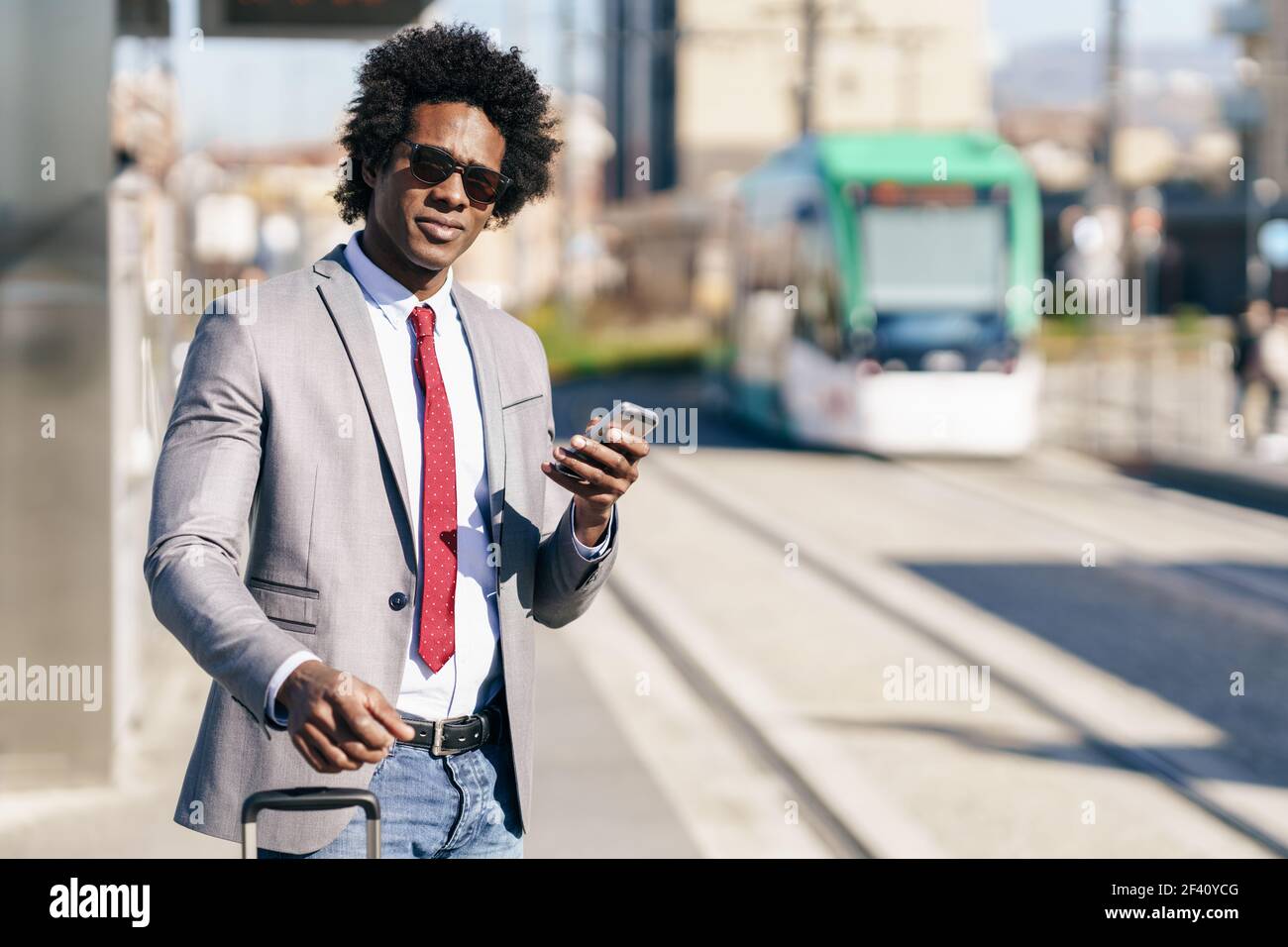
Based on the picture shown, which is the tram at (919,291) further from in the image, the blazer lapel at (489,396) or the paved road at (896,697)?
the blazer lapel at (489,396)

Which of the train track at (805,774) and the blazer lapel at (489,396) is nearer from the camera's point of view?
the blazer lapel at (489,396)

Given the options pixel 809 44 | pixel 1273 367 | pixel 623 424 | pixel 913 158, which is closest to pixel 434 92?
pixel 623 424

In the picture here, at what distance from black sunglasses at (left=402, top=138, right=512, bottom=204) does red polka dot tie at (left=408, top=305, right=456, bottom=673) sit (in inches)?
10.9

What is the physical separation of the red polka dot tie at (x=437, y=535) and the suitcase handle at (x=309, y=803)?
276 millimetres

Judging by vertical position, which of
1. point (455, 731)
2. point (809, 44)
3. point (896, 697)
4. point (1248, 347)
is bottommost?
point (896, 697)

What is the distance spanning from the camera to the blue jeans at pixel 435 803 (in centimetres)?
260

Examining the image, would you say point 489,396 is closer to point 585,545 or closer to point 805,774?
point 585,545

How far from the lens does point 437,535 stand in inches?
101

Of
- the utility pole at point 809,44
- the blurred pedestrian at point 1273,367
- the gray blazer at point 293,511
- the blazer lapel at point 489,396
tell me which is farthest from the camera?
the utility pole at point 809,44

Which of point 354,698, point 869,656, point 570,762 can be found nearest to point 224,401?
point 354,698

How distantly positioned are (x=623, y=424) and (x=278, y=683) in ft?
1.98

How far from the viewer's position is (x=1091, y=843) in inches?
241

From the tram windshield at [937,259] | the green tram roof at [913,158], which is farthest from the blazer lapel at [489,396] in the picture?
the green tram roof at [913,158]

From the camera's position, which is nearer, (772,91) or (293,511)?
(293,511)
